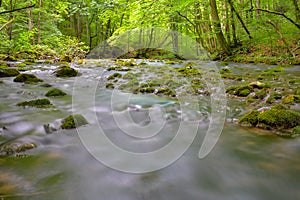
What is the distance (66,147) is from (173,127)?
4.40ft

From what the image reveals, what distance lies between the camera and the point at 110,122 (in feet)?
11.0

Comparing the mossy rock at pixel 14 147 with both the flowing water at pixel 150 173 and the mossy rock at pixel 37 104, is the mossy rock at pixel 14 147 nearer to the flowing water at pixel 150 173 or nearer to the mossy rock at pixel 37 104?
the flowing water at pixel 150 173

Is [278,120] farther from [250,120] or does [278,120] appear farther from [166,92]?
[166,92]

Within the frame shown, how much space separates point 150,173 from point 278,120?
1.76 m

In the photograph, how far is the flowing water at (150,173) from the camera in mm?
1717

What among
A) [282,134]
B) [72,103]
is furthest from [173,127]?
[72,103]

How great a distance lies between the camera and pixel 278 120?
2.89 meters

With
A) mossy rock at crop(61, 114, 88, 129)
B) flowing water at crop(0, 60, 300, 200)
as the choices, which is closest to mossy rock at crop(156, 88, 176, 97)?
flowing water at crop(0, 60, 300, 200)

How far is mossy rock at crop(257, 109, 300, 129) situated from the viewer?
2.86 metres

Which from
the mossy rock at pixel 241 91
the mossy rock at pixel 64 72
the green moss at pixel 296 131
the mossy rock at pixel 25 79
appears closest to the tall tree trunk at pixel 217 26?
the mossy rock at pixel 64 72

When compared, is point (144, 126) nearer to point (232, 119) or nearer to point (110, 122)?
point (110, 122)

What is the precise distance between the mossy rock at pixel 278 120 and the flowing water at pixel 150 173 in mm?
182

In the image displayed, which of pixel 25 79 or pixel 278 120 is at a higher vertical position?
pixel 25 79

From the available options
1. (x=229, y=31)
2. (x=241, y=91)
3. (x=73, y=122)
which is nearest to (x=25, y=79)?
(x=73, y=122)
